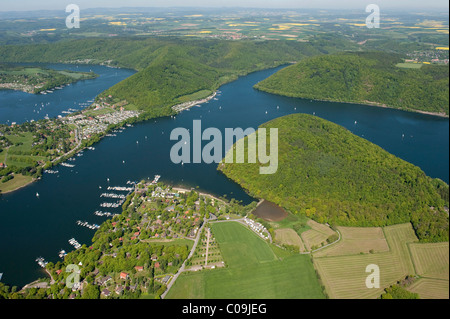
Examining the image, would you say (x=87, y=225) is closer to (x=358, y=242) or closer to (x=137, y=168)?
(x=137, y=168)

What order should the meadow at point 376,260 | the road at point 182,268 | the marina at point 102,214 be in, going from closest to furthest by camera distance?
the meadow at point 376,260 < the road at point 182,268 < the marina at point 102,214

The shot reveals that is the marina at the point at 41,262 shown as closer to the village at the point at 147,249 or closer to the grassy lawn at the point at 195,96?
the village at the point at 147,249

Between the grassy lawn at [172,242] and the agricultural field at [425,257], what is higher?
the agricultural field at [425,257]

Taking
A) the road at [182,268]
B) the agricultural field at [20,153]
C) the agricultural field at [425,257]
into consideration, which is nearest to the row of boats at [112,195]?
the road at [182,268]

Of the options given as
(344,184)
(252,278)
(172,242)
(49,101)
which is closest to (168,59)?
(49,101)

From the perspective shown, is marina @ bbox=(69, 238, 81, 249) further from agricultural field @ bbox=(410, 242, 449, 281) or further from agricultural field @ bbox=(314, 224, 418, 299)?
agricultural field @ bbox=(410, 242, 449, 281)
